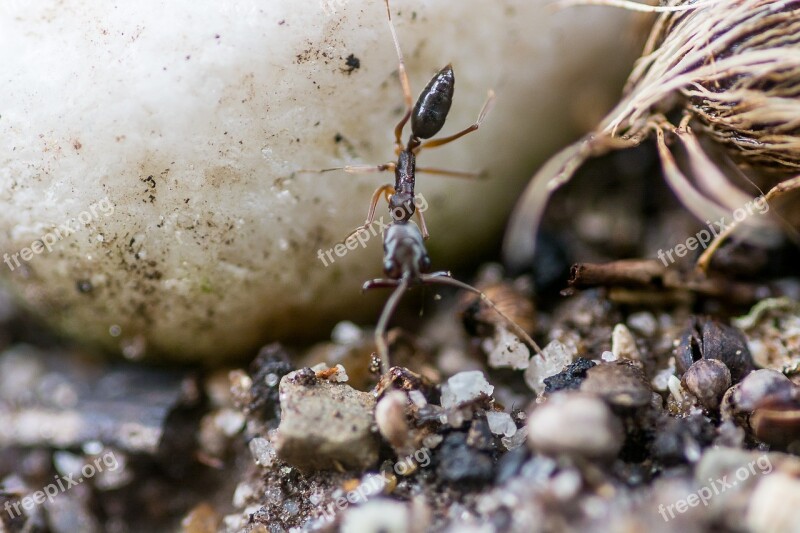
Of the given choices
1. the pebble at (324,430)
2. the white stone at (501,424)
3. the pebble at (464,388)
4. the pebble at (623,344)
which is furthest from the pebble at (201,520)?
the pebble at (623,344)

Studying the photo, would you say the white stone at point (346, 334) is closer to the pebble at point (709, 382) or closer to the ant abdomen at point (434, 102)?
the ant abdomen at point (434, 102)

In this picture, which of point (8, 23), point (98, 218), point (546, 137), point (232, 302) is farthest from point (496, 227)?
point (8, 23)

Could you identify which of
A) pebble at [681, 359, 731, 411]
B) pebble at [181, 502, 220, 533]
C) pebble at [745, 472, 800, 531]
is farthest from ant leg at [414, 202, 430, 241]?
pebble at [745, 472, 800, 531]

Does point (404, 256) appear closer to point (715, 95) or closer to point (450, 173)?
point (450, 173)

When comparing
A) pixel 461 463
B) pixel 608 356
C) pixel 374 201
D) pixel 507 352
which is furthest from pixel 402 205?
pixel 461 463

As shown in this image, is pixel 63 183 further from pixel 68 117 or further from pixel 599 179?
pixel 599 179

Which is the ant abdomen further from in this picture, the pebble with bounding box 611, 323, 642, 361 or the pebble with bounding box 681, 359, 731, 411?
the pebble with bounding box 681, 359, 731, 411
